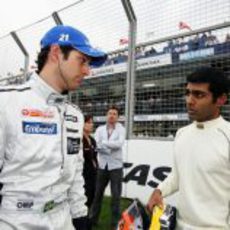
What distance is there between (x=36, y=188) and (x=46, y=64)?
0.62m

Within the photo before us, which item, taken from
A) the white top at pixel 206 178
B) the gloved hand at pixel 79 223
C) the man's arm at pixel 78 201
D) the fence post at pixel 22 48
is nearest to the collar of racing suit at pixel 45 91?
the man's arm at pixel 78 201

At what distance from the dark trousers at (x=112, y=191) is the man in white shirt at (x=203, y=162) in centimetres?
371

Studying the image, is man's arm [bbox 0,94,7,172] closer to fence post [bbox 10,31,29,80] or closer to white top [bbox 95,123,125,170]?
white top [bbox 95,123,125,170]

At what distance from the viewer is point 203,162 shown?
3.19 m

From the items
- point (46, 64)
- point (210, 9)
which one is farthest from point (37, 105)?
point (210, 9)

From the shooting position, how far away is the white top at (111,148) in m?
7.26

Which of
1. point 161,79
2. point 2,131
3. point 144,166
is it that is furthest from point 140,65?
point 2,131

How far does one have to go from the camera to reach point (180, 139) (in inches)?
138

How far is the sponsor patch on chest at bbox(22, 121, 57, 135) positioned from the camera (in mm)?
2412

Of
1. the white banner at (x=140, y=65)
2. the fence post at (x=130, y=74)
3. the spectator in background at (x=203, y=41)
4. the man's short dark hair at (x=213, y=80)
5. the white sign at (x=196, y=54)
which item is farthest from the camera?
the fence post at (x=130, y=74)

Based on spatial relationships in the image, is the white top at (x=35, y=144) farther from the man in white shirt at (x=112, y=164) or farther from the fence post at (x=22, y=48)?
the fence post at (x=22, y=48)

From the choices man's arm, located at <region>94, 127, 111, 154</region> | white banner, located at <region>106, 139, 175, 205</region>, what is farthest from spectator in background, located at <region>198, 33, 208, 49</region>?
man's arm, located at <region>94, 127, 111, 154</region>

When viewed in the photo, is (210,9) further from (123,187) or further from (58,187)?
(58,187)

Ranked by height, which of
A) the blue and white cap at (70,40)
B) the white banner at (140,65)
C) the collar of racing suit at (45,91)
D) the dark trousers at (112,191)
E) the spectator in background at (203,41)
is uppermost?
the spectator in background at (203,41)
